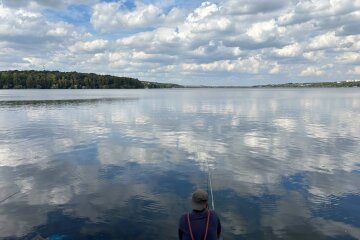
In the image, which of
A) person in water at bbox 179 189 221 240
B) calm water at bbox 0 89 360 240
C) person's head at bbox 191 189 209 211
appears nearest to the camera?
person's head at bbox 191 189 209 211

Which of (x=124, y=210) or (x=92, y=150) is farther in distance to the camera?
(x=92, y=150)

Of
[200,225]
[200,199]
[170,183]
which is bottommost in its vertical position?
[170,183]

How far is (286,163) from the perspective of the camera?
Answer: 27.5m

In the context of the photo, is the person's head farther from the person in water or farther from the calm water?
the calm water

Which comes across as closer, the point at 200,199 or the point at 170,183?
the point at 200,199

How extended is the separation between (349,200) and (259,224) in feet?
21.9

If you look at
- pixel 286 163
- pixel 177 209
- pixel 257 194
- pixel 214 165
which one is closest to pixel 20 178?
pixel 177 209

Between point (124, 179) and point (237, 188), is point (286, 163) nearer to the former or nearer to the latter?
point (237, 188)

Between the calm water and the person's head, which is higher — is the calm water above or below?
below

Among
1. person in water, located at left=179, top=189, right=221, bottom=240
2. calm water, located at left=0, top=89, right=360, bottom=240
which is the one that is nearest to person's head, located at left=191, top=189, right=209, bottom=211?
person in water, located at left=179, top=189, right=221, bottom=240

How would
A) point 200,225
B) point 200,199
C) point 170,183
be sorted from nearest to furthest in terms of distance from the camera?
point 200,199 < point 200,225 < point 170,183

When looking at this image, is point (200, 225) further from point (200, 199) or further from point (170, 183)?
point (170, 183)

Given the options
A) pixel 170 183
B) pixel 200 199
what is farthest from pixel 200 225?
pixel 170 183

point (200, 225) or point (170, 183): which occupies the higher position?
point (200, 225)
